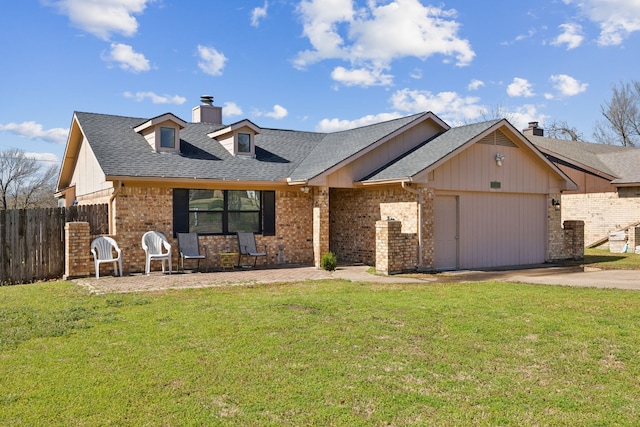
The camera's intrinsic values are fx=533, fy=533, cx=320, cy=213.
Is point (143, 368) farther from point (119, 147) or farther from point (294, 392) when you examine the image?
point (119, 147)

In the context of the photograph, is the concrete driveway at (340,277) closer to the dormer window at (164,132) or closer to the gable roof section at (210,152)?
the gable roof section at (210,152)

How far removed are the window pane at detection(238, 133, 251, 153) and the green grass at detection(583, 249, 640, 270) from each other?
441 inches

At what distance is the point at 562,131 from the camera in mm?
46438

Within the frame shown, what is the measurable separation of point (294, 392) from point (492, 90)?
39.3 meters

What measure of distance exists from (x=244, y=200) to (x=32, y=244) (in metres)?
5.65

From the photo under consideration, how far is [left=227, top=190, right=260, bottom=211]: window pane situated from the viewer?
613 inches

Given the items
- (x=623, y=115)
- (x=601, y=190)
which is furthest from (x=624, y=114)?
(x=601, y=190)

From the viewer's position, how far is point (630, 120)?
4291 cm

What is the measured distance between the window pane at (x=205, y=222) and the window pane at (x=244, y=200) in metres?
0.54

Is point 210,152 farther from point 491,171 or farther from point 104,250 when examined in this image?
point 491,171

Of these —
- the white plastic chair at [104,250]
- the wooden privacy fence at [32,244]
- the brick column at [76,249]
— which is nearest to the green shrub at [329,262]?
the white plastic chair at [104,250]

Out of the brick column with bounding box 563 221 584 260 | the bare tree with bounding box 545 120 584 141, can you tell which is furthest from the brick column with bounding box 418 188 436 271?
the bare tree with bounding box 545 120 584 141

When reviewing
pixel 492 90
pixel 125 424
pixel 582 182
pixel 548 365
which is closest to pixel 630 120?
pixel 492 90

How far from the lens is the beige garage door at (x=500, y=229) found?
1540cm
